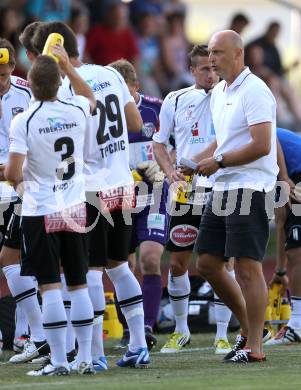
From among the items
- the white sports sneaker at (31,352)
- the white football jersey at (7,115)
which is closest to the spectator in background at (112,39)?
Answer: the white football jersey at (7,115)

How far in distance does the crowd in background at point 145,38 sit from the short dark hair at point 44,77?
8730mm

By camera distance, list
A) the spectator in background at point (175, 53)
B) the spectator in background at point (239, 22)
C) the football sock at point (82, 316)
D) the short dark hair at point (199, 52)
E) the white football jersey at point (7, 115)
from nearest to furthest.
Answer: the football sock at point (82, 316)
the white football jersey at point (7, 115)
the short dark hair at point (199, 52)
the spectator in background at point (239, 22)
the spectator in background at point (175, 53)

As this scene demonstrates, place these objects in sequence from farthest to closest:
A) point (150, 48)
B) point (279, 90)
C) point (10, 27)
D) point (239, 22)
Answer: point (279, 90) < point (150, 48) < point (239, 22) < point (10, 27)

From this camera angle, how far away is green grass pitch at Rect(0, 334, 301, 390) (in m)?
7.43

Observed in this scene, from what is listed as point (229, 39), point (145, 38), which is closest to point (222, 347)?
point (229, 39)

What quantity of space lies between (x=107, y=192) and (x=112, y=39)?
10.4m

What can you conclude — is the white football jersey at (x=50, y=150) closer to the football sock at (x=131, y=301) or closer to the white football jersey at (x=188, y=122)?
the football sock at (x=131, y=301)

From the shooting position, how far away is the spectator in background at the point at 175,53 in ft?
66.4

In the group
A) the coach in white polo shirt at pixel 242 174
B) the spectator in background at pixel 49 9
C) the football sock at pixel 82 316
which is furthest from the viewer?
the spectator in background at pixel 49 9

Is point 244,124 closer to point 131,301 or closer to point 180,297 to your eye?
point 131,301

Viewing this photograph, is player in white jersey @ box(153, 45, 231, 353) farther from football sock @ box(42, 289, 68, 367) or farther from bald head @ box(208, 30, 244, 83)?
football sock @ box(42, 289, 68, 367)

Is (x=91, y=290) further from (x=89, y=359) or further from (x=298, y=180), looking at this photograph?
(x=298, y=180)

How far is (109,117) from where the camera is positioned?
8.52 m

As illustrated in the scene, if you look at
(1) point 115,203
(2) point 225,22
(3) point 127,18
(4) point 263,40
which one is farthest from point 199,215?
(2) point 225,22
